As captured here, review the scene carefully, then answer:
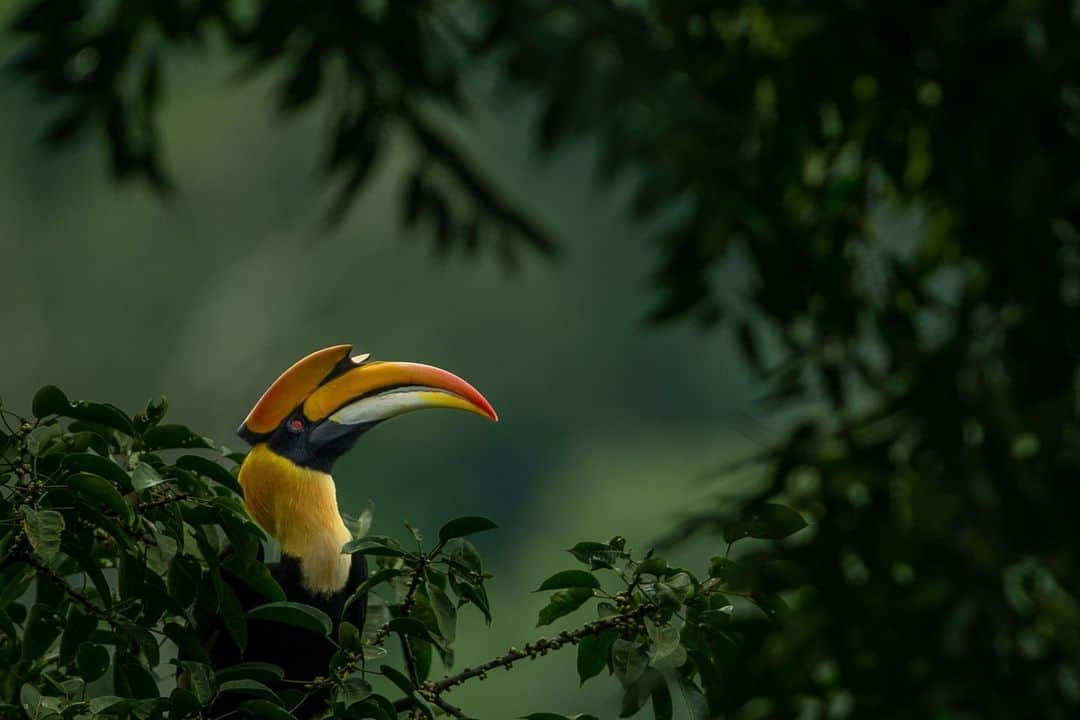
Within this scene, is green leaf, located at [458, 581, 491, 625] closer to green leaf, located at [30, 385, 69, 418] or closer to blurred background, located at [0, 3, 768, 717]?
green leaf, located at [30, 385, 69, 418]

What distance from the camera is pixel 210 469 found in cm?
152

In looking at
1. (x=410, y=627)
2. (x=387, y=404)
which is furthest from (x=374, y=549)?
(x=387, y=404)

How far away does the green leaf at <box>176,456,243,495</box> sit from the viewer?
151 cm

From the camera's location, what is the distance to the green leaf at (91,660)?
1498mm

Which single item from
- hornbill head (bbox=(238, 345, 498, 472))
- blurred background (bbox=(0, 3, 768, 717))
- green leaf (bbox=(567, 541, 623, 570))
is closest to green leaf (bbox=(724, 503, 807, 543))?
green leaf (bbox=(567, 541, 623, 570))

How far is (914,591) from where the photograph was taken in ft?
4.59

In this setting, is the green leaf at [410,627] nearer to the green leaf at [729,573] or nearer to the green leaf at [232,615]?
the green leaf at [232,615]

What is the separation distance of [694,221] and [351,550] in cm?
72

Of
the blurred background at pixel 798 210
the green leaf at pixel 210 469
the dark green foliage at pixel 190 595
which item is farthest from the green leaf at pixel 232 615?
the blurred background at pixel 798 210

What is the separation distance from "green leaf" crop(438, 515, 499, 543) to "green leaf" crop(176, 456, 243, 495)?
0.66 feet

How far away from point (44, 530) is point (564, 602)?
1.69 ft

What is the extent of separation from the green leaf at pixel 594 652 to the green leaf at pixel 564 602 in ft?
0.13

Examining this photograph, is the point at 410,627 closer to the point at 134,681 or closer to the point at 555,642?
the point at 555,642

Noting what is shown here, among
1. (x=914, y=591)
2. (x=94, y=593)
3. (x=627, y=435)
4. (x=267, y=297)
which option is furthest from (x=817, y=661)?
(x=267, y=297)
